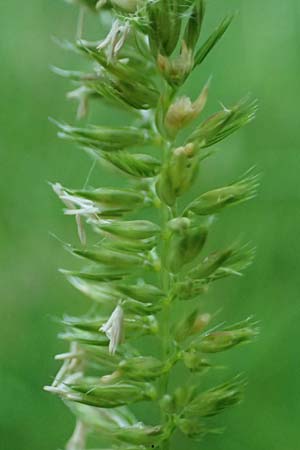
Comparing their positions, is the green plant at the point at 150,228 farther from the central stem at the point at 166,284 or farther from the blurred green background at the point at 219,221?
the blurred green background at the point at 219,221

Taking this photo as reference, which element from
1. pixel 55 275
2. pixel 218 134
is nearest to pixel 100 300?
pixel 218 134

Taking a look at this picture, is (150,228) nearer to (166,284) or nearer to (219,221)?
(166,284)

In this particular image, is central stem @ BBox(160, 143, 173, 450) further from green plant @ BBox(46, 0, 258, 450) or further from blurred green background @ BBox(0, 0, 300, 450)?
blurred green background @ BBox(0, 0, 300, 450)

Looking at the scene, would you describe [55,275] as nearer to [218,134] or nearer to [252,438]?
[252,438]

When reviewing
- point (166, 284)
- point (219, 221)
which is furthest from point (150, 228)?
point (219, 221)

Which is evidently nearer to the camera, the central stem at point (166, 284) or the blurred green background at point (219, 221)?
the central stem at point (166, 284)

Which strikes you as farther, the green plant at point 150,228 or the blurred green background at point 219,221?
the blurred green background at point 219,221

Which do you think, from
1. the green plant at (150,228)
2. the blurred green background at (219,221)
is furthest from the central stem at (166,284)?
the blurred green background at (219,221)
